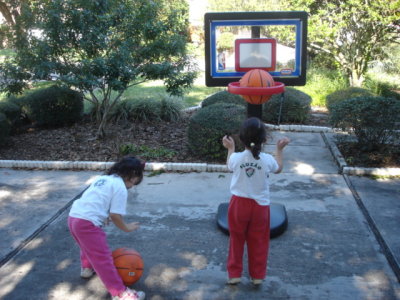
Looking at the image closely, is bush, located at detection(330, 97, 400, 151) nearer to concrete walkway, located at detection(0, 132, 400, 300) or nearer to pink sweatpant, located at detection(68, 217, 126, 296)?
concrete walkway, located at detection(0, 132, 400, 300)

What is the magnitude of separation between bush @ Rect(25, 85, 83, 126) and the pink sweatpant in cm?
628

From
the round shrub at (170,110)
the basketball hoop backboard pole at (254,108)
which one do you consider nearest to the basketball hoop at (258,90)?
the basketball hoop backboard pole at (254,108)

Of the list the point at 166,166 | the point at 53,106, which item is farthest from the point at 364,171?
the point at 53,106

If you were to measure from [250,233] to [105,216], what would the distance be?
113 centimetres

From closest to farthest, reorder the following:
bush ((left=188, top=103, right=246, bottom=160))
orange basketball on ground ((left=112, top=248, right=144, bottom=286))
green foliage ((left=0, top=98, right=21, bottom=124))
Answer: orange basketball on ground ((left=112, top=248, right=144, bottom=286)), bush ((left=188, top=103, right=246, bottom=160)), green foliage ((left=0, top=98, right=21, bottom=124))

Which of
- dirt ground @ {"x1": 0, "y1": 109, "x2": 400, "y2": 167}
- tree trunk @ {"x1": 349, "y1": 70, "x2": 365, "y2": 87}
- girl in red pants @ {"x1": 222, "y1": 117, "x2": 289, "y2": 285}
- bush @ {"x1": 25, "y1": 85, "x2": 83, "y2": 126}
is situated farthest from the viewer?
tree trunk @ {"x1": 349, "y1": 70, "x2": 365, "y2": 87}

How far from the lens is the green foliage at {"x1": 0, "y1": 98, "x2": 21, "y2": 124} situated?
27.9ft

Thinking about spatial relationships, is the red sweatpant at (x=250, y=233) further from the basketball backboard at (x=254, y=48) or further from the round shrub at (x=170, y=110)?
the round shrub at (x=170, y=110)

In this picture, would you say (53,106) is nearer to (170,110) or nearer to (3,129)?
(3,129)

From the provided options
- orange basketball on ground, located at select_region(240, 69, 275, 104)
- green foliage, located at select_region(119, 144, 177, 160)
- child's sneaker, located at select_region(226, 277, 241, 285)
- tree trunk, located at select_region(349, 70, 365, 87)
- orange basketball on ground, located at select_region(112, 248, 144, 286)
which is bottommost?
child's sneaker, located at select_region(226, 277, 241, 285)

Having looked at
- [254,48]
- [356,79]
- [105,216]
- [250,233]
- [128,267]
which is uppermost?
[254,48]

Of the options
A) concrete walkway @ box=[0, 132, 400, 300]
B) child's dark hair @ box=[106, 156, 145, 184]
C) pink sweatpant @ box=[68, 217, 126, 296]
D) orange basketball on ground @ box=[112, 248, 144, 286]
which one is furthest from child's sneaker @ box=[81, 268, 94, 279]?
child's dark hair @ box=[106, 156, 145, 184]

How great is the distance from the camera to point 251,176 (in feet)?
10.9

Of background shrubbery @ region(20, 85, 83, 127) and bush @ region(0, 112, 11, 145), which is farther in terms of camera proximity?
background shrubbery @ region(20, 85, 83, 127)
